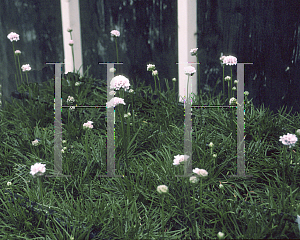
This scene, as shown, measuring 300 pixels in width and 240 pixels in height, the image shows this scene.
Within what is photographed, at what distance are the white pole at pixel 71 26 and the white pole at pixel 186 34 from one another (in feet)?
4.77

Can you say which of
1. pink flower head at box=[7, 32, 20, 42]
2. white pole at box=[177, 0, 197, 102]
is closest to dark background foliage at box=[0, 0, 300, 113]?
white pole at box=[177, 0, 197, 102]

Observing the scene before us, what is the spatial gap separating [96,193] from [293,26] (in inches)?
76.3

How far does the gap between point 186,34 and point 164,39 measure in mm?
332

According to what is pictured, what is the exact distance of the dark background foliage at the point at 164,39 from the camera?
8.98ft

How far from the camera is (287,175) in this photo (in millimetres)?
1954

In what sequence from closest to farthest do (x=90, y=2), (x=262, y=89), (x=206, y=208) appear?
(x=206, y=208) < (x=262, y=89) < (x=90, y=2)

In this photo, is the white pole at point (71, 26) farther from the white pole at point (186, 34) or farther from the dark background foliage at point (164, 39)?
the white pole at point (186, 34)

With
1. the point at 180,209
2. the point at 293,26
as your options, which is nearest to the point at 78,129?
the point at 180,209

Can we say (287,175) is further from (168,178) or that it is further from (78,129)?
(78,129)

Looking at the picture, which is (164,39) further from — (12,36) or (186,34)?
(12,36)

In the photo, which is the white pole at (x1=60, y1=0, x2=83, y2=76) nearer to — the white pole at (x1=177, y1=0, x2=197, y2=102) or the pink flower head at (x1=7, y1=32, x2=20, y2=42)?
the pink flower head at (x1=7, y1=32, x2=20, y2=42)

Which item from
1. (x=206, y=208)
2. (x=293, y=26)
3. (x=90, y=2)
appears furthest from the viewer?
(x=90, y=2)

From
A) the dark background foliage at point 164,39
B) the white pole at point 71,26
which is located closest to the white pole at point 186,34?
the dark background foliage at point 164,39

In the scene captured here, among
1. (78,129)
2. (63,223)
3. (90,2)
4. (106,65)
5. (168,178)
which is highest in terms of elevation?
(90,2)
